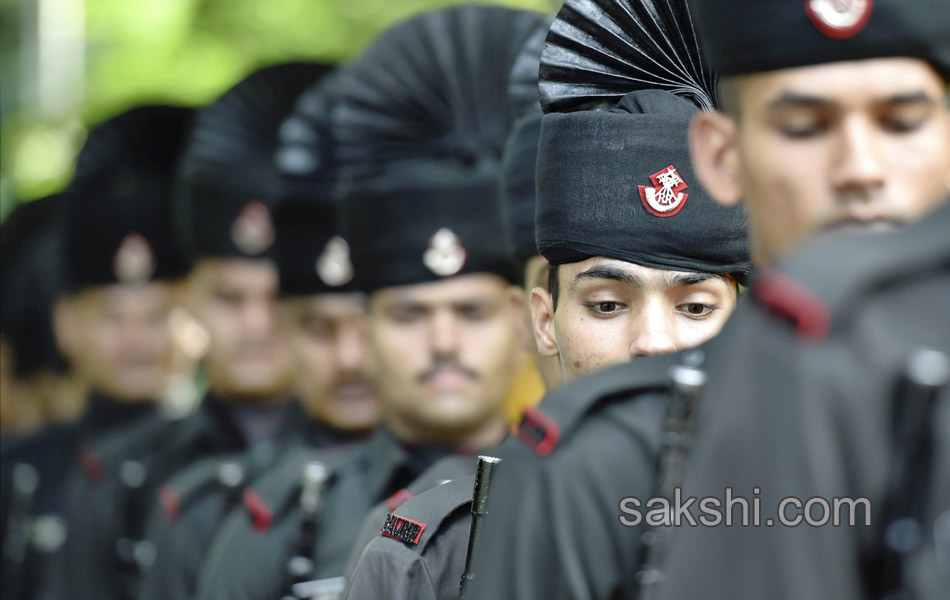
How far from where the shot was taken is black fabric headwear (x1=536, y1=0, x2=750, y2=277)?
329 centimetres

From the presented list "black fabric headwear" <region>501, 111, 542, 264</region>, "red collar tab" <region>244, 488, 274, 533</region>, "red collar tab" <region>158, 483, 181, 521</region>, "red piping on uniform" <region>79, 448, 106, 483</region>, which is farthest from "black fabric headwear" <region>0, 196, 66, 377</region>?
"black fabric headwear" <region>501, 111, 542, 264</region>

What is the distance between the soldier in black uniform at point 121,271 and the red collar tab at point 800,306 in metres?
8.20

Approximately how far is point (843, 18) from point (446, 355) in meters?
→ 3.44

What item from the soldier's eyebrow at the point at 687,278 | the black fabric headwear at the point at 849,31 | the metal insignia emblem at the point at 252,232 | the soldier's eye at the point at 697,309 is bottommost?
the metal insignia emblem at the point at 252,232

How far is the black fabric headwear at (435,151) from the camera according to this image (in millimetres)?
5527

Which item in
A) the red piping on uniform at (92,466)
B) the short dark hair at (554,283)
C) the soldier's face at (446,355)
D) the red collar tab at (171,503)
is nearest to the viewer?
the short dark hair at (554,283)

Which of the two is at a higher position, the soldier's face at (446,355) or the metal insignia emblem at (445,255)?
the metal insignia emblem at (445,255)

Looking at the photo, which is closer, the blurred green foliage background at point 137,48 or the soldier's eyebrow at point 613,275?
the soldier's eyebrow at point 613,275

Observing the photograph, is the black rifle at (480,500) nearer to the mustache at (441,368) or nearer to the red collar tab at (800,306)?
the red collar tab at (800,306)

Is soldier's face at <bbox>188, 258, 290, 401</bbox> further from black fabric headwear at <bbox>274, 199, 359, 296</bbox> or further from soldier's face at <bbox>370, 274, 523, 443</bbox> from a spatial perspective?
soldier's face at <bbox>370, 274, 523, 443</bbox>

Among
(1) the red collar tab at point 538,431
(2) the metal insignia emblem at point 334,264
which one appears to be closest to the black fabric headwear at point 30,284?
(2) the metal insignia emblem at point 334,264

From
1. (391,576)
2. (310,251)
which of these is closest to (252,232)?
(310,251)

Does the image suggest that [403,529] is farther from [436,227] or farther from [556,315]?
[436,227]

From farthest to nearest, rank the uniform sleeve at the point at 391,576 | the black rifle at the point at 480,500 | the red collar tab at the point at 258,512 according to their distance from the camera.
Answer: the red collar tab at the point at 258,512
the uniform sleeve at the point at 391,576
the black rifle at the point at 480,500
